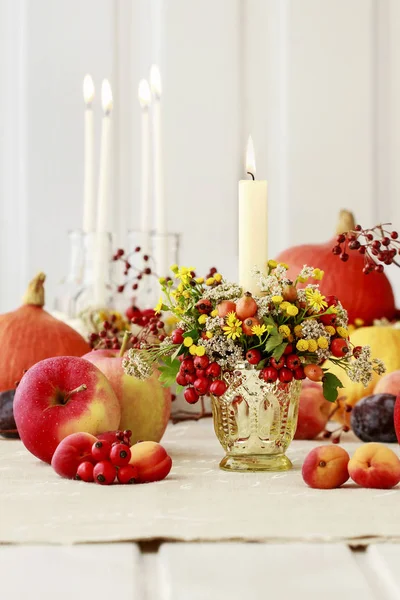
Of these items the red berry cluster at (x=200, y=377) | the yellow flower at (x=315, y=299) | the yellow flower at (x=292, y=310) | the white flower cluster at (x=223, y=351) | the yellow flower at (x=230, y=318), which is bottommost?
the red berry cluster at (x=200, y=377)

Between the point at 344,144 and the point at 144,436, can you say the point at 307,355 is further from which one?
the point at 344,144

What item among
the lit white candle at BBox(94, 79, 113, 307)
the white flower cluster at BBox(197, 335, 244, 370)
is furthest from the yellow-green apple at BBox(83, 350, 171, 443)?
the lit white candle at BBox(94, 79, 113, 307)

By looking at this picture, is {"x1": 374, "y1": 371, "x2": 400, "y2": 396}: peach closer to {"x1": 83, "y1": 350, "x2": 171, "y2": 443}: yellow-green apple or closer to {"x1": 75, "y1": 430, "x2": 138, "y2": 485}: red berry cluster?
{"x1": 83, "y1": 350, "x2": 171, "y2": 443}: yellow-green apple

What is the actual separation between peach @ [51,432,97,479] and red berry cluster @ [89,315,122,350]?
0.26m

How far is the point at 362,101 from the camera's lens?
223 cm

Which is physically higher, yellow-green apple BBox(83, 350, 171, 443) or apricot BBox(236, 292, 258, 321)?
apricot BBox(236, 292, 258, 321)

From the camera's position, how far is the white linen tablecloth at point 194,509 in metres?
0.67

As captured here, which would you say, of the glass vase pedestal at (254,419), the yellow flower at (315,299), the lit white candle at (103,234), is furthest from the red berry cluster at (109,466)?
the lit white candle at (103,234)

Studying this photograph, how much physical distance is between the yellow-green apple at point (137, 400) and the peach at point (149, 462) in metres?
0.15

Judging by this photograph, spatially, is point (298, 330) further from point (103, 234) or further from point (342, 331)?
point (103, 234)

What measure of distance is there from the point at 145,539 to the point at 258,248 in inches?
14.2

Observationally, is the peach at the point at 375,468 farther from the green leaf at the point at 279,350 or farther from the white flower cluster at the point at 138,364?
the white flower cluster at the point at 138,364

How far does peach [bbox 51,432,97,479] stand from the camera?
905 millimetres

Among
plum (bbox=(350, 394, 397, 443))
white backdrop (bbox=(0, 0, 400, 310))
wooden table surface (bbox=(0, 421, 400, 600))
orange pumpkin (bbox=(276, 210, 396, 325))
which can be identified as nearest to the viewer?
wooden table surface (bbox=(0, 421, 400, 600))
